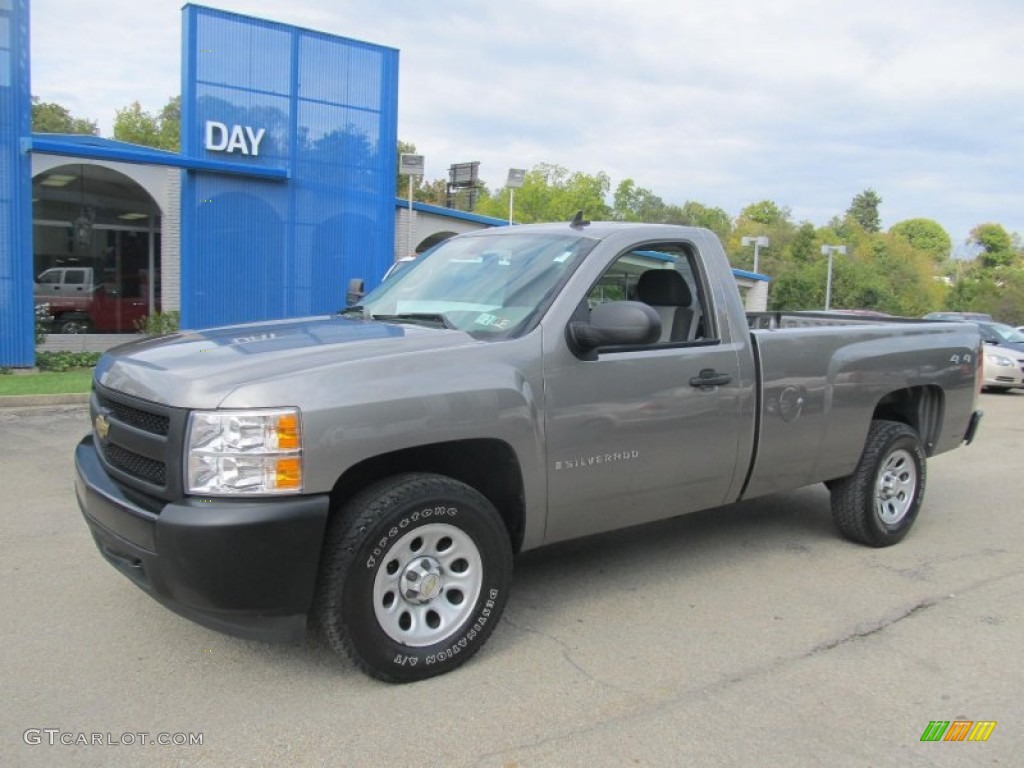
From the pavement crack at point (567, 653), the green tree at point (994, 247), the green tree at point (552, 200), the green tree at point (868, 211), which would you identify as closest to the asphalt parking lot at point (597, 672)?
the pavement crack at point (567, 653)

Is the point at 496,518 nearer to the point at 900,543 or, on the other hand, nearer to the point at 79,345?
the point at 900,543

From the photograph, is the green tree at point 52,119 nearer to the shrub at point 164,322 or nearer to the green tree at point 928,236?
the shrub at point 164,322

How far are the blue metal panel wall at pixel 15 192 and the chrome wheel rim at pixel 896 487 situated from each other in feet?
43.0

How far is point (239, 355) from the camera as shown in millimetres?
3357

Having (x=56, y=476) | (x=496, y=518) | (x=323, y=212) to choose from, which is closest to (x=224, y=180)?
(x=323, y=212)

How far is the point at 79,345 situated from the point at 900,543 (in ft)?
54.2

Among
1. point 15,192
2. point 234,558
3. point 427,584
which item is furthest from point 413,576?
point 15,192

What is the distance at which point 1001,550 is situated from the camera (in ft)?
18.5

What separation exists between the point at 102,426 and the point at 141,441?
18.0 inches

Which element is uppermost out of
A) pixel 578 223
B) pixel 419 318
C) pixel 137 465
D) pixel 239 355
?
pixel 578 223

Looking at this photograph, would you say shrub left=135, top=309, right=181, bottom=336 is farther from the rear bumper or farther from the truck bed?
the rear bumper

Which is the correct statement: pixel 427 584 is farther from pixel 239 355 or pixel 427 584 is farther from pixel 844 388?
pixel 844 388

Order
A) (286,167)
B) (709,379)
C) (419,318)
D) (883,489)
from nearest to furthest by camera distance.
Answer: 1. (419,318)
2. (709,379)
3. (883,489)
4. (286,167)

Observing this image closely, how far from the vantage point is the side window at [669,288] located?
4.52 meters
